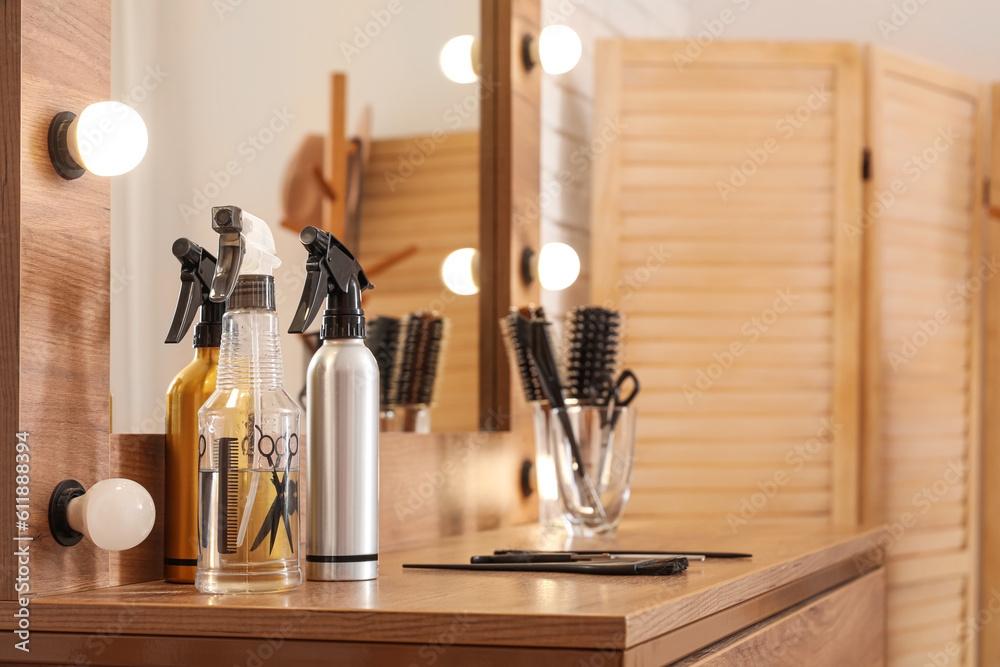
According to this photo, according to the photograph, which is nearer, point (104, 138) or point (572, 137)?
point (104, 138)

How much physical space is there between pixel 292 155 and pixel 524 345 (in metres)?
0.36

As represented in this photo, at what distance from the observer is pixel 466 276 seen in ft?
5.21

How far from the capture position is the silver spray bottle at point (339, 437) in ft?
2.73

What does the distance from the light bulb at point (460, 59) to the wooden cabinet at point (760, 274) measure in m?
0.48

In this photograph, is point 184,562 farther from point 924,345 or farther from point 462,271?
point 924,345

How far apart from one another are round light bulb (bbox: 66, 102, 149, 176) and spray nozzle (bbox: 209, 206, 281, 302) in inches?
3.3

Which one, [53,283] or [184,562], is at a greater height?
[53,283]

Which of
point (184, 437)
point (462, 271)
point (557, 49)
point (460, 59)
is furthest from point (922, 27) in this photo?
point (184, 437)

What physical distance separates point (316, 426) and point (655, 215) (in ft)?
4.35

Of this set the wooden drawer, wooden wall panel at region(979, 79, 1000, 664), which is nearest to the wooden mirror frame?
the wooden drawer

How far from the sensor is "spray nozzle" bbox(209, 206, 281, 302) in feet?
2.57

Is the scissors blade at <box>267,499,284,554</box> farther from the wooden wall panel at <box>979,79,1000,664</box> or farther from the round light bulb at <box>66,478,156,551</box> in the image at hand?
the wooden wall panel at <box>979,79,1000,664</box>

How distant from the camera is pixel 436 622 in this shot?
0.66 metres

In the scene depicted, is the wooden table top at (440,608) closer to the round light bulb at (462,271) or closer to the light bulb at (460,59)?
the round light bulb at (462,271)
